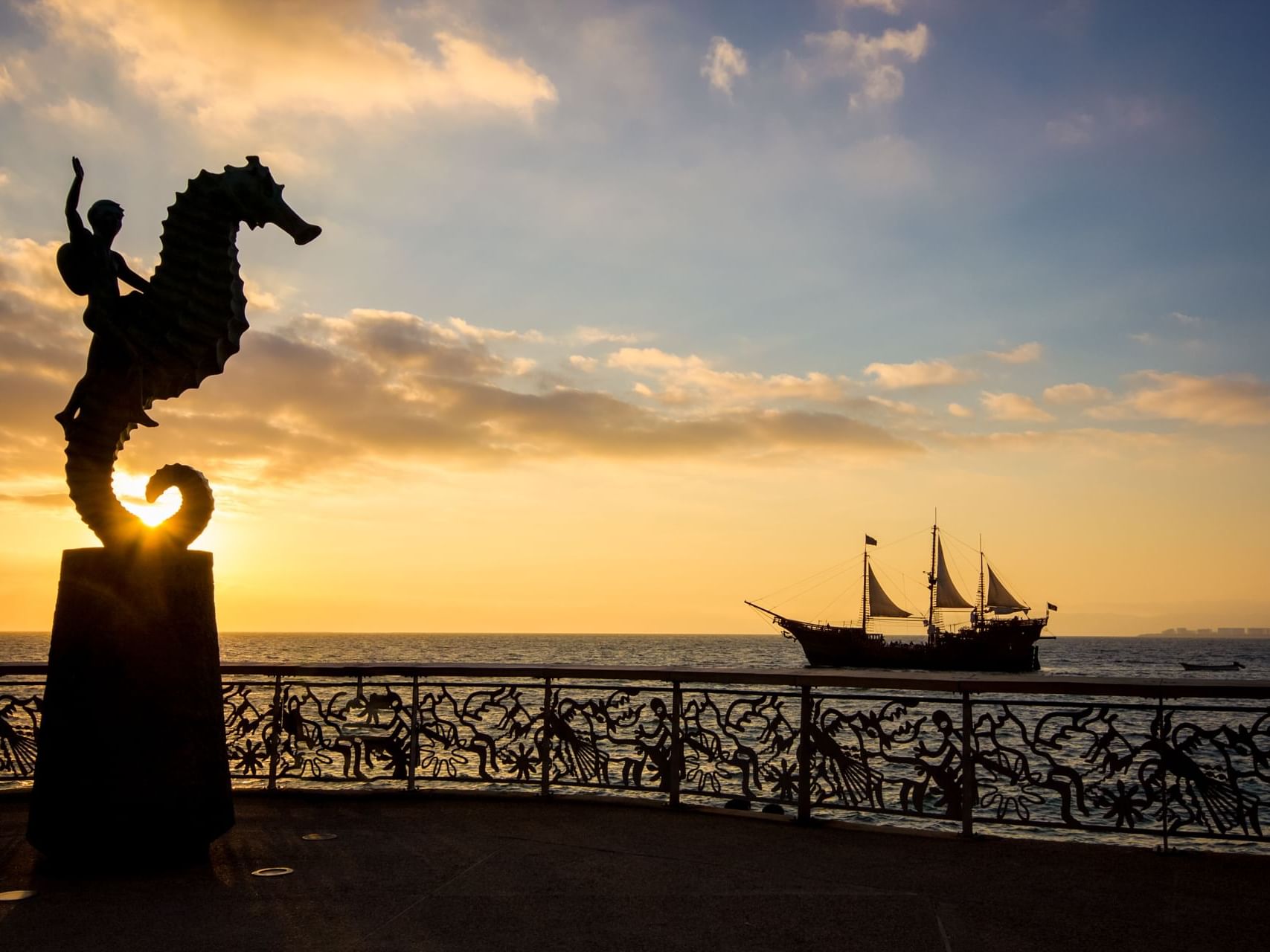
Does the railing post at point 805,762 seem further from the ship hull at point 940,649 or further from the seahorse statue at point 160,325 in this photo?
the ship hull at point 940,649

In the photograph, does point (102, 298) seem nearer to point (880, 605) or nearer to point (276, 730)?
point (276, 730)

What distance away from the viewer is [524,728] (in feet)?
28.6

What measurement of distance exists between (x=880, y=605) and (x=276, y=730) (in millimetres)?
96864

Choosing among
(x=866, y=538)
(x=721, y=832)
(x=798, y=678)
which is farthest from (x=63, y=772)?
(x=866, y=538)

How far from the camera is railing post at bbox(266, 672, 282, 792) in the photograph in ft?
27.7

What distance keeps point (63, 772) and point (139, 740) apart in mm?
511

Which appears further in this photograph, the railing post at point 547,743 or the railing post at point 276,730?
the railing post at point 276,730

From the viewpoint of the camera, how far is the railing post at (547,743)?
8.13 meters

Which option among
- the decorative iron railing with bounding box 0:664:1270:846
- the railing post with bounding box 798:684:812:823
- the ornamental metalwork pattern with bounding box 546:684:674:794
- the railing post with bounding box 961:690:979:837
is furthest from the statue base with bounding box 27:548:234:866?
the railing post with bounding box 961:690:979:837

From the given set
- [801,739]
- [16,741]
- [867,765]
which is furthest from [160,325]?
[867,765]

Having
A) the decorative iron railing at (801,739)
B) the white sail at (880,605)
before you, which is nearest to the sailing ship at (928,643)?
the white sail at (880,605)

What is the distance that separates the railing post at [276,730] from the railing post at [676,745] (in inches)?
140

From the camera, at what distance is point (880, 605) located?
3944 inches

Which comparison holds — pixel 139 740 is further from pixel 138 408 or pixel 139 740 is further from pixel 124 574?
pixel 138 408
